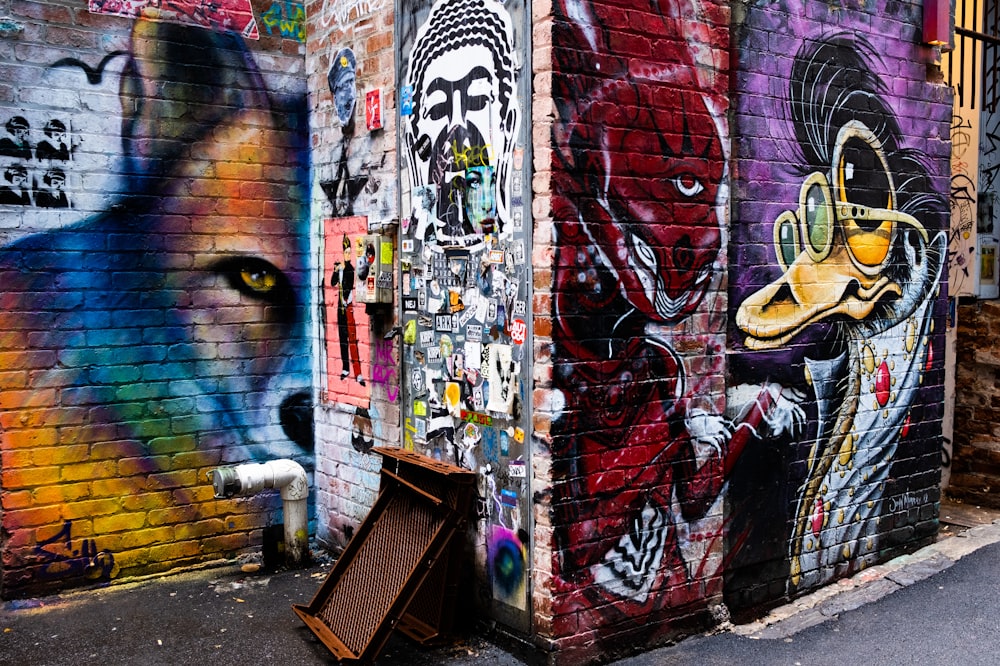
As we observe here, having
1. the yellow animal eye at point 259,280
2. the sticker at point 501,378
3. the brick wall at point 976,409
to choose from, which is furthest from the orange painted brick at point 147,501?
the brick wall at point 976,409

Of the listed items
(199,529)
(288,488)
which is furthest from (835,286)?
(199,529)

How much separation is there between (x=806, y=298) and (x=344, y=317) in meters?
2.87

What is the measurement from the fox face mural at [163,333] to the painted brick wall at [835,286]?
9.89 ft

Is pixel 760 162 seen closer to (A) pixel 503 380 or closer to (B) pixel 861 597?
(A) pixel 503 380

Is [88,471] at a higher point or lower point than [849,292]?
lower

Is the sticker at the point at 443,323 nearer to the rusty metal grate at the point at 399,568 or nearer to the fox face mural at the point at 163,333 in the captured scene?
the rusty metal grate at the point at 399,568

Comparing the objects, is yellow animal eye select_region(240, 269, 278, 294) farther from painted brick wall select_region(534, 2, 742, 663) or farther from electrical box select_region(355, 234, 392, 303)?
painted brick wall select_region(534, 2, 742, 663)

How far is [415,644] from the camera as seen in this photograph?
4.55 meters

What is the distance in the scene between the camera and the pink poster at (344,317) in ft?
18.8

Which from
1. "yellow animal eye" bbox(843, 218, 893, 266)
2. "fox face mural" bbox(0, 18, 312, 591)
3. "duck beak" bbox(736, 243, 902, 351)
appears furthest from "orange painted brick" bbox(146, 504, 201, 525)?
"yellow animal eye" bbox(843, 218, 893, 266)

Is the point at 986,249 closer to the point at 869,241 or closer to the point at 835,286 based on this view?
the point at 869,241

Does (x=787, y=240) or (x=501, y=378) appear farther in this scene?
(x=787, y=240)

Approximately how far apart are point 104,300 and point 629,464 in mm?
3304

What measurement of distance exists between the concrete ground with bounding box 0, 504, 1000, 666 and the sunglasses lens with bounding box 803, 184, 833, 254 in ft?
6.71
